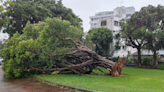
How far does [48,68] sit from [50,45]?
209cm

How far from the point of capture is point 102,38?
28.5m

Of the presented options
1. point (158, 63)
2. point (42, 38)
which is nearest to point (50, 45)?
point (42, 38)

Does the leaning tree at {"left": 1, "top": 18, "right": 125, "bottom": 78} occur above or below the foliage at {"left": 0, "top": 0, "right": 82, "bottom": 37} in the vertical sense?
below

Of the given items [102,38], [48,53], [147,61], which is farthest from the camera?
[102,38]

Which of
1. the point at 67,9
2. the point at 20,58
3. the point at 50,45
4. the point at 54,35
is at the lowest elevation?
the point at 20,58

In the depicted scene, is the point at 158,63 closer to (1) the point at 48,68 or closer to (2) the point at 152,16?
(2) the point at 152,16

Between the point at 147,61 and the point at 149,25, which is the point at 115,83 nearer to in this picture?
the point at 149,25

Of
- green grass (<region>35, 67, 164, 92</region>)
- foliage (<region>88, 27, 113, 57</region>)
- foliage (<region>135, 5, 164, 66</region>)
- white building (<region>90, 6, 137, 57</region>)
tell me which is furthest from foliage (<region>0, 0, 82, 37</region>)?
green grass (<region>35, 67, 164, 92</region>)

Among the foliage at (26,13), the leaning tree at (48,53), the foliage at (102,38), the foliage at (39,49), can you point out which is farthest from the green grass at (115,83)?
the foliage at (102,38)

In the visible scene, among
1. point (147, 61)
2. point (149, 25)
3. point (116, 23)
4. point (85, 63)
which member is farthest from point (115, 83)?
point (116, 23)

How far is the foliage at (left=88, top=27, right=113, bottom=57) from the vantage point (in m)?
28.4

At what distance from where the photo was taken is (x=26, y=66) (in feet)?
44.8

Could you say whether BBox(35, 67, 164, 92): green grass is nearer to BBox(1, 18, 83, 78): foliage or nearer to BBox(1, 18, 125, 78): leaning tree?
BBox(1, 18, 125, 78): leaning tree

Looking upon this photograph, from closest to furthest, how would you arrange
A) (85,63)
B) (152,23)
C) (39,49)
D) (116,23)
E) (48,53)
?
(48,53)
(39,49)
(85,63)
(152,23)
(116,23)
